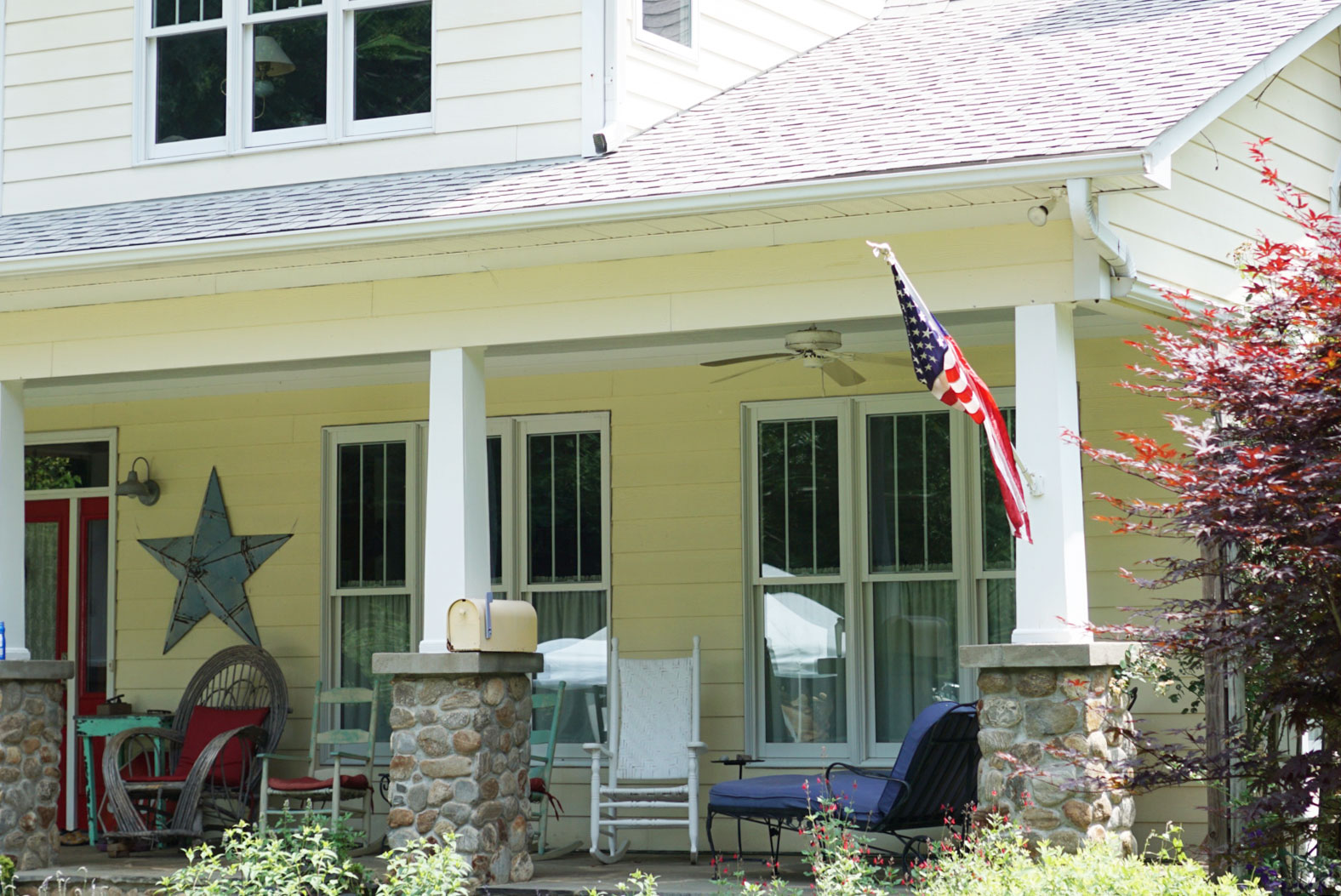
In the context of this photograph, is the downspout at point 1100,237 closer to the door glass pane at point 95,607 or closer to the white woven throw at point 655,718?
the white woven throw at point 655,718

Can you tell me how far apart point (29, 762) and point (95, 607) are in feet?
8.94

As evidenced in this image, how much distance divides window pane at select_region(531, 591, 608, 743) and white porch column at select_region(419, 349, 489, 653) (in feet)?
6.88

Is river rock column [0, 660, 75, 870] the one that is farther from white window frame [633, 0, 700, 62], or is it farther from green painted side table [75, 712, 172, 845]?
white window frame [633, 0, 700, 62]

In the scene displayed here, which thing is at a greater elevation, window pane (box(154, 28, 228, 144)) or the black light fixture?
window pane (box(154, 28, 228, 144))

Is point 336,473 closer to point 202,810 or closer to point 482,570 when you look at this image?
point 202,810

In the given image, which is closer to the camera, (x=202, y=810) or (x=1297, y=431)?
(x=1297, y=431)

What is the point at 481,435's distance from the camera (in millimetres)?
7395

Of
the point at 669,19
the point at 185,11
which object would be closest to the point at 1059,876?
the point at 669,19

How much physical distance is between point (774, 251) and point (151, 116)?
3.82 meters

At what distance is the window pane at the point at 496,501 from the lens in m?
9.59

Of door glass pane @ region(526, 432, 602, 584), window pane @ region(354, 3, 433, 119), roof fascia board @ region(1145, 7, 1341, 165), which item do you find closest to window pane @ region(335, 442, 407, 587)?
door glass pane @ region(526, 432, 602, 584)

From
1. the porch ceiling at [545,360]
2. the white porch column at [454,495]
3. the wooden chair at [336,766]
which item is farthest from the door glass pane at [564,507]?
the white porch column at [454,495]

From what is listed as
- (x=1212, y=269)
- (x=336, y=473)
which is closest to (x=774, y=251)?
(x=1212, y=269)

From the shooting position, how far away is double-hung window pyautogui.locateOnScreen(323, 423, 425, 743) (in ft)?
32.0
